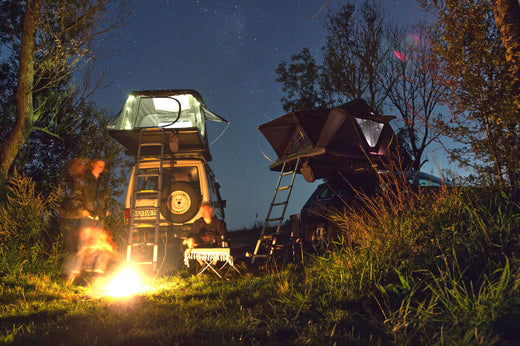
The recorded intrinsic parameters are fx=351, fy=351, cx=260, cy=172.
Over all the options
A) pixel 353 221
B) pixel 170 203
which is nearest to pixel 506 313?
pixel 353 221

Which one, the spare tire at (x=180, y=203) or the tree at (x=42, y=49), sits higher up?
the tree at (x=42, y=49)

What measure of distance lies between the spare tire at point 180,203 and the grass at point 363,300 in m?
1.95

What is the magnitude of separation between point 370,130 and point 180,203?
4803 millimetres

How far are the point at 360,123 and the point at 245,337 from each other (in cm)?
650

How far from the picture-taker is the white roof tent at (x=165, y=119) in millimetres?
8314

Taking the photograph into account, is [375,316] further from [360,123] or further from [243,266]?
[360,123]

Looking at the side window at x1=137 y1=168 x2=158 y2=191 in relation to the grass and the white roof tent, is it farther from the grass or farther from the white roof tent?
the grass

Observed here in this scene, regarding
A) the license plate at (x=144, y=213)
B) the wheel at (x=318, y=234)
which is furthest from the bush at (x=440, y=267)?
the license plate at (x=144, y=213)

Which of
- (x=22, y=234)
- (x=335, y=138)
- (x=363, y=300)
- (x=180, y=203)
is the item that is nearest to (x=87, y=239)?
(x=22, y=234)

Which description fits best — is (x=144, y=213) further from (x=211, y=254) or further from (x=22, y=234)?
(x=22, y=234)

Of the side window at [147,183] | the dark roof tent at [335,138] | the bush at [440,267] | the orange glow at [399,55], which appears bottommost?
the bush at [440,267]

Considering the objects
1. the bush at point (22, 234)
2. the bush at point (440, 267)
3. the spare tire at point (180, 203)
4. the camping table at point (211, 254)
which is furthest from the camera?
the spare tire at point (180, 203)

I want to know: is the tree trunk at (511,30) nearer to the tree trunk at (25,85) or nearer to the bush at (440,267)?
the bush at (440,267)

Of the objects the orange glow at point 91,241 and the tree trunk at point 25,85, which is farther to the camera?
the tree trunk at point 25,85
